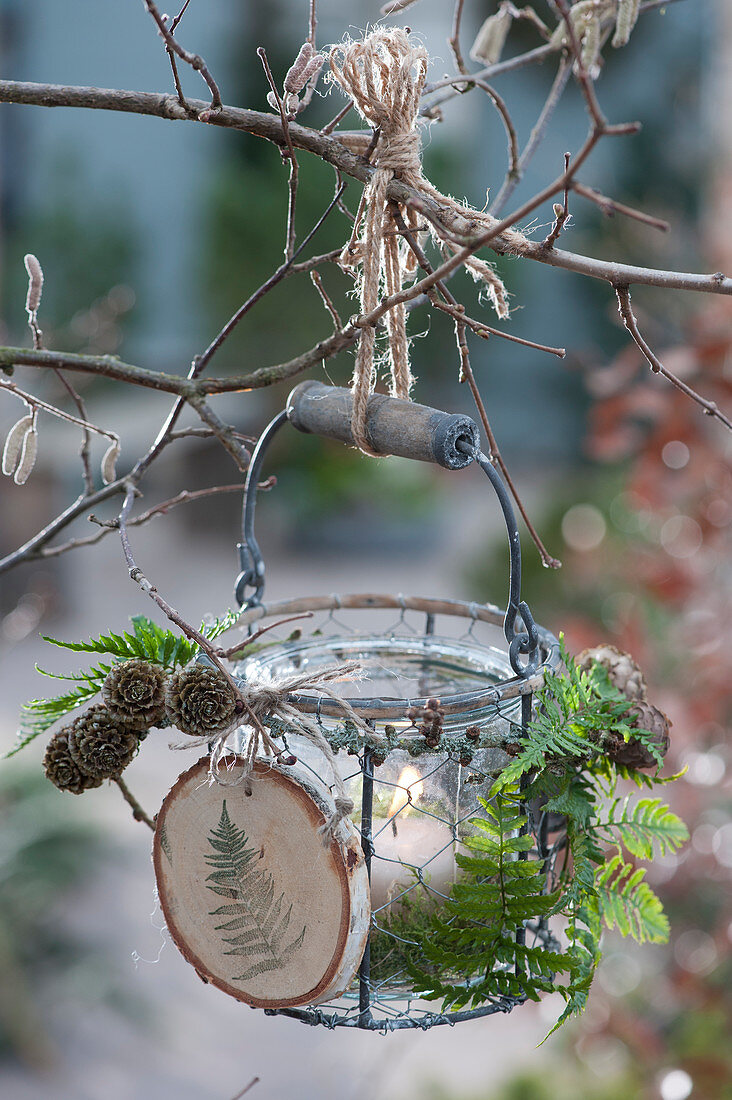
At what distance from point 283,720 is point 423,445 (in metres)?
0.15

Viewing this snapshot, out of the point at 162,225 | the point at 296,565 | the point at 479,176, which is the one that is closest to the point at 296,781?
the point at 296,565

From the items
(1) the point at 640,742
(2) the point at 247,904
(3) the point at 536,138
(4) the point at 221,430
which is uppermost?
(3) the point at 536,138

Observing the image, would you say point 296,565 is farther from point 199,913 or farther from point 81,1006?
point 199,913

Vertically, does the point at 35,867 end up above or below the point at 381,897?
below

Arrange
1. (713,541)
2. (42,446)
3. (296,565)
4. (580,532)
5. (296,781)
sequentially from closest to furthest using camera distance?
1. (296,781)
2. (713,541)
3. (580,532)
4. (42,446)
5. (296,565)

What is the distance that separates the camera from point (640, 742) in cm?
55

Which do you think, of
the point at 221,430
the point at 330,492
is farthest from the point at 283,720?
the point at 330,492

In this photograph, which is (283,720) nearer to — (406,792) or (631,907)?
(406,792)

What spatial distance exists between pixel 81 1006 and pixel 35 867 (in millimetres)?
288

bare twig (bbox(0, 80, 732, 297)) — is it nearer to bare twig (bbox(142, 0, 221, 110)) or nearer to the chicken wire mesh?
bare twig (bbox(142, 0, 221, 110))

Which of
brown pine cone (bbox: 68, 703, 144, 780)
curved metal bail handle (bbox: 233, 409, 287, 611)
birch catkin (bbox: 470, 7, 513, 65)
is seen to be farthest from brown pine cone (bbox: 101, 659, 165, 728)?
birch catkin (bbox: 470, 7, 513, 65)

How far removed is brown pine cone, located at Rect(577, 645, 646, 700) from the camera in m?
0.59

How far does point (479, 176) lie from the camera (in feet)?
21.9

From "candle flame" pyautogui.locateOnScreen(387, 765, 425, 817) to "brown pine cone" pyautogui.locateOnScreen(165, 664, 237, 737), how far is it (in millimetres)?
106
